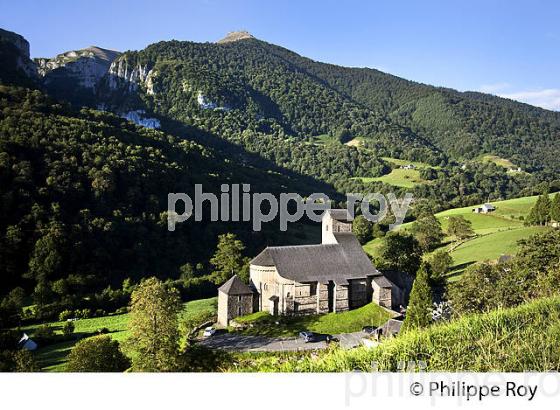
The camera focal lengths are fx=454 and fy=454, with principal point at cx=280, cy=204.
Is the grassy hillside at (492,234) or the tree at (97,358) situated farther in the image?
the grassy hillside at (492,234)

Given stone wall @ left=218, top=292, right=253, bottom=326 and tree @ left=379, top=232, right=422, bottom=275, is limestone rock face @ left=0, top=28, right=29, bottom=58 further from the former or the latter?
stone wall @ left=218, top=292, right=253, bottom=326

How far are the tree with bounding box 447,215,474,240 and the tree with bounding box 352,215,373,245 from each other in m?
9.65

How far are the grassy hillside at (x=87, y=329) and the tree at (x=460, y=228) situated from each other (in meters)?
25.0

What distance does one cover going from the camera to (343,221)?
2791cm

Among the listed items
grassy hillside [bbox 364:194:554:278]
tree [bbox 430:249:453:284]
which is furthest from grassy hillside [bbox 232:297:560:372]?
grassy hillside [bbox 364:194:554:278]

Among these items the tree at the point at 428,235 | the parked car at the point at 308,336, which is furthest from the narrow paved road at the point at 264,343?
the tree at the point at 428,235

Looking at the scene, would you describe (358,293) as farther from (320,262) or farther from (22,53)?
(22,53)

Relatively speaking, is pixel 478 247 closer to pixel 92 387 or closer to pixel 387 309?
pixel 387 309

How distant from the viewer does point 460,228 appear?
140 feet

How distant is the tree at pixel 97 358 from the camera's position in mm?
13212

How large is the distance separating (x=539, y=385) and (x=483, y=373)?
2.14ft

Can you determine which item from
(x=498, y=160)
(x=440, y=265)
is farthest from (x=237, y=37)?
(x=440, y=265)

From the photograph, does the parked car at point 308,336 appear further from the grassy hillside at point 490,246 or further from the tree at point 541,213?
the tree at point 541,213

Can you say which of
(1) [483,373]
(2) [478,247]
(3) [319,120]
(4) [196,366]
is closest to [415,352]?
(1) [483,373]
